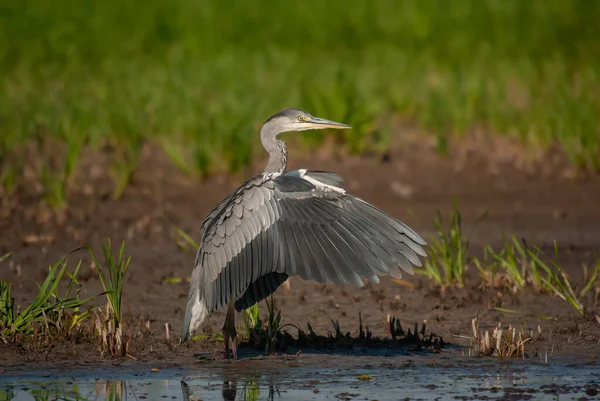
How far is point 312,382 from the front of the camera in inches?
241

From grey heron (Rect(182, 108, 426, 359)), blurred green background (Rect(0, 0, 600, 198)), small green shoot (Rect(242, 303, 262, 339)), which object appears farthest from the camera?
blurred green background (Rect(0, 0, 600, 198))

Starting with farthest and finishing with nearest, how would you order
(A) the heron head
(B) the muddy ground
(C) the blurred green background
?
(C) the blurred green background, (B) the muddy ground, (A) the heron head

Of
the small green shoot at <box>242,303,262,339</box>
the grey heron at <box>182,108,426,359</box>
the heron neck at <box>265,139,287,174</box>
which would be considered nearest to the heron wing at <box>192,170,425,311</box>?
the grey heron at <box>182,108,426,359</box>

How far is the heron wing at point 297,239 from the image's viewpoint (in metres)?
6.08

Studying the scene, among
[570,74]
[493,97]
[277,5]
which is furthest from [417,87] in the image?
[277,5]

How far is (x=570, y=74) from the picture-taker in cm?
1540

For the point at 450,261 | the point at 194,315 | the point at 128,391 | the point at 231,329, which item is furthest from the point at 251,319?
the point at 450,261

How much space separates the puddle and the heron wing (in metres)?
0.49

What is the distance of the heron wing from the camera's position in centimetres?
608

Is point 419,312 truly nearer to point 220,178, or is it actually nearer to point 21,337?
point 21,337

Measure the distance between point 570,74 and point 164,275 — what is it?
8.29m

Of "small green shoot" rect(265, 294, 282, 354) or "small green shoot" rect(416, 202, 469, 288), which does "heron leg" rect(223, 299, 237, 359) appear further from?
"small green shoot" rect(416, 202, 469, 288)

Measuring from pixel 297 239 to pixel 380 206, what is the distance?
16.0 ft

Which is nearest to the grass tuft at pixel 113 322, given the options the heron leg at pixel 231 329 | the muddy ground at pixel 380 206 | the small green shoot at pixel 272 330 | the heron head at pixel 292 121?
the muddy ground at pixel 380 206
